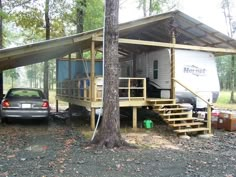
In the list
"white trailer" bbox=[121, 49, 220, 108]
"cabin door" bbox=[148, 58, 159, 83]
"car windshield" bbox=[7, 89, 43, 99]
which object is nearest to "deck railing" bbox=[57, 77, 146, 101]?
"cabin door" bbox=[148, 58, 159, 83]

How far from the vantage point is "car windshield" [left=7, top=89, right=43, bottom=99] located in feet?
36.0

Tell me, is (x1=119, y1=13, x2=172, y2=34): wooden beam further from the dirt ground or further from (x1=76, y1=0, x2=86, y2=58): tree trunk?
(x1=76, y1=0, x2=86, y2=58): tree trunk

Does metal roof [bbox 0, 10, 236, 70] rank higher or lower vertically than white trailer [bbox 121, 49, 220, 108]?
higher

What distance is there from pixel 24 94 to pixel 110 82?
532 centimetres

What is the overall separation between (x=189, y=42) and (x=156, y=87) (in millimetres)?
3033

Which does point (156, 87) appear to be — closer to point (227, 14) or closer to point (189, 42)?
point (189, 42)

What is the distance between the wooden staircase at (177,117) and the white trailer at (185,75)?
5.71 ft

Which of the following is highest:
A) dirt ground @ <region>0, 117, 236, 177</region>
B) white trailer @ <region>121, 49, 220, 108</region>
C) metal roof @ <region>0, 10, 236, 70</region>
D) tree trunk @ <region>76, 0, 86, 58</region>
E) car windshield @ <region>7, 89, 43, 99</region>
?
tree trunk @ <region>76, 0, 86, 58</region>

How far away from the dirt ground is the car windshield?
1712 millimetres

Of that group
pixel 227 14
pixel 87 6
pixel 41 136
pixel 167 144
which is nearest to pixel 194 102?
pixel 167 144

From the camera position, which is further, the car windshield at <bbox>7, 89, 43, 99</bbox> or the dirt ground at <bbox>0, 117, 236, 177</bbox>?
the car windshield at <bbox>7, 89, 43, 99</bbox>

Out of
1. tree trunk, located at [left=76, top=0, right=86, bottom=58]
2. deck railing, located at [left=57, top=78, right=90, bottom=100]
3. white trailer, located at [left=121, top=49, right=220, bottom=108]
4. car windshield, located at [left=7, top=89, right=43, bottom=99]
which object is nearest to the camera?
car windshield, located at [left=7, top=89, right=43, bottom=99]

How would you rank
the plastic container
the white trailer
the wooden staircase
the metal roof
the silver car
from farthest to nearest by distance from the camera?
the white trailer < the plastic container < the silver car < the wooden staircase < the metal roof

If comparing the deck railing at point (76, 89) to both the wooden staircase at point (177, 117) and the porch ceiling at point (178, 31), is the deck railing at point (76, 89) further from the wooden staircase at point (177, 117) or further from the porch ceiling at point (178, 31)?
the porch ceiling at point (178, 31)
